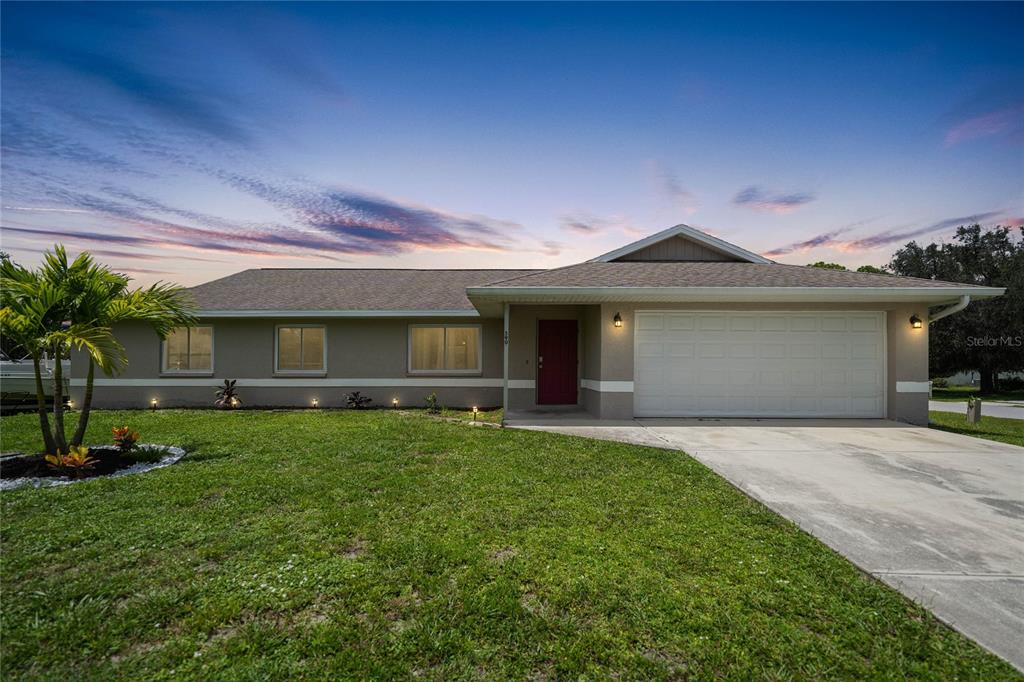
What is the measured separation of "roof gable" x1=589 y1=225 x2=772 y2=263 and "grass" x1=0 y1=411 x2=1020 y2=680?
A: 25.5 ft

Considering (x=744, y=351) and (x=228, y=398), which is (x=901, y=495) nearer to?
(x=744, y=351)

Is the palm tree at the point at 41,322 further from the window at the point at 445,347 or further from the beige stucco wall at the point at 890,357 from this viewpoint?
the beige stucco wall at the point at 890,357

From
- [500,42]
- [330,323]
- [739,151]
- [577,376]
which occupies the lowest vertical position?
[577,376]

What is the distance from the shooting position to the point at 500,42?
31.7 ft

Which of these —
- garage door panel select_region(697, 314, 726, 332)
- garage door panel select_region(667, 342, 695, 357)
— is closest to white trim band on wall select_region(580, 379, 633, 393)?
garage door panel select_region(667, 342, 695, 357)

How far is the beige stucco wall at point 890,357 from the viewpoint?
30.3ft

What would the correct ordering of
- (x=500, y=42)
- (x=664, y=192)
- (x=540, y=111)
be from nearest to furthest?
(x=500, y=42) → (x=540, y=111) → (x=664, y=192)

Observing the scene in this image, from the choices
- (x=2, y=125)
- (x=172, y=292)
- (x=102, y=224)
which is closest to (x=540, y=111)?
(x=172, y=292)

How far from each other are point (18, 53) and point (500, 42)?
332 inches

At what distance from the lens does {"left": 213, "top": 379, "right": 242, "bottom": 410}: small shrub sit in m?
11.3

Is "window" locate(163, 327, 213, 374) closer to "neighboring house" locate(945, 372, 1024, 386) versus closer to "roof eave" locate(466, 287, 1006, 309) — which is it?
"roof eave" locate(466, 287, 1006, 309)

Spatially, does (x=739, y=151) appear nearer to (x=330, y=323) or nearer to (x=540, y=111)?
(x=540, y=111)

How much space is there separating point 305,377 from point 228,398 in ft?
6.51

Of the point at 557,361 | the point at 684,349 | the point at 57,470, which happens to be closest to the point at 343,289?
the point at 557,361
